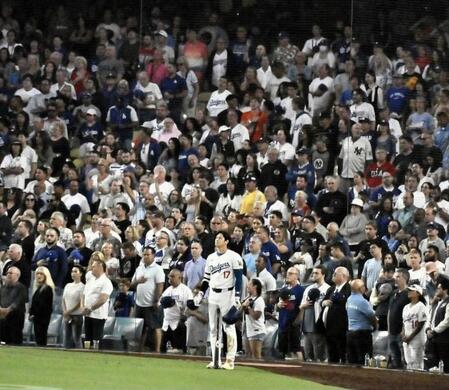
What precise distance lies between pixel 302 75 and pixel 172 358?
628cm

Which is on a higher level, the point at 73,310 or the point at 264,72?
the point at 264,72

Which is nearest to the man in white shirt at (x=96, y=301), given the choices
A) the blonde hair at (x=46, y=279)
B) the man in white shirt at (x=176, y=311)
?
the blonde hair at (x=46, y=279)

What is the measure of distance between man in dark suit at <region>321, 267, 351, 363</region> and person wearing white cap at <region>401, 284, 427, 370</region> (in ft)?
2.92

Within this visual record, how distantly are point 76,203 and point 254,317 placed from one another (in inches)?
207

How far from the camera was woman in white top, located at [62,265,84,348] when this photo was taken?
65.8 feet

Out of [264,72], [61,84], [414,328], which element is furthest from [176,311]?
[61,84]

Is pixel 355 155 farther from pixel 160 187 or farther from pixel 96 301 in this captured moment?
pixel 96 301

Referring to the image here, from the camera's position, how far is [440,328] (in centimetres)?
1716

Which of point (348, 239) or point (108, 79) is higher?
point (108, 79)

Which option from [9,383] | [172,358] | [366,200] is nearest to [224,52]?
[366,200]

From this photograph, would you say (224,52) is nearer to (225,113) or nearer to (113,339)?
(225,113)

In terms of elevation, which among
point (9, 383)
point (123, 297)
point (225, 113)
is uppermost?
point (225, 113)

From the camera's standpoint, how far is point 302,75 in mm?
22578

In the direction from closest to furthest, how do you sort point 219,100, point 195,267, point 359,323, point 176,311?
point 359,323 < point 176,311 < point 195,267 < point 219,100
